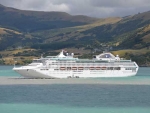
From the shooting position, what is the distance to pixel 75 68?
127062mm

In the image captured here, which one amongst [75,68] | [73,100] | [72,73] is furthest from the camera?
[75,68]

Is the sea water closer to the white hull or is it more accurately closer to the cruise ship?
the white hull

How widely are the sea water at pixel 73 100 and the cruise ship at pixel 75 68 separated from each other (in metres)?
30.1

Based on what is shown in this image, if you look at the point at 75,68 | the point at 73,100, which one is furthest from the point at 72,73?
the point at 73,100

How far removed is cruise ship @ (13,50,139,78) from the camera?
121m

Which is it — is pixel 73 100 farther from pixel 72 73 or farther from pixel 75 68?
pixel 75 68

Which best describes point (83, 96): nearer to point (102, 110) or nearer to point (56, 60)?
point (102, 110)

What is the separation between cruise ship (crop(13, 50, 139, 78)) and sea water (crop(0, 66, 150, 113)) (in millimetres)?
30076

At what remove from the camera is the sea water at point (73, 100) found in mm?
60250

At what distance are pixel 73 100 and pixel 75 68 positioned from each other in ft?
186

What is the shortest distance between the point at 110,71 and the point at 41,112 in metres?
77.2

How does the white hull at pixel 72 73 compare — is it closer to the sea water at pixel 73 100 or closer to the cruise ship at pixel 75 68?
the cruise ship at pixel 75 68

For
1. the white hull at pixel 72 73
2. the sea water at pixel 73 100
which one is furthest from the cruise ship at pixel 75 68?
the sea water at pixel 73 100

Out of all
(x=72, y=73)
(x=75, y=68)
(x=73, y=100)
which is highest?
(x=75, y=68)
